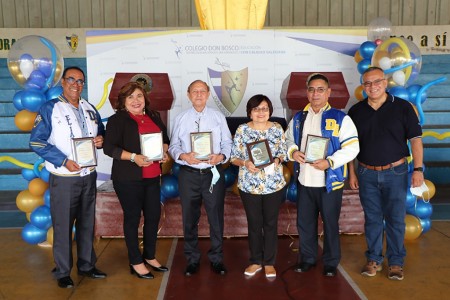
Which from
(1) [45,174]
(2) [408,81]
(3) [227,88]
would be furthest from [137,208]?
(2) [408,81]

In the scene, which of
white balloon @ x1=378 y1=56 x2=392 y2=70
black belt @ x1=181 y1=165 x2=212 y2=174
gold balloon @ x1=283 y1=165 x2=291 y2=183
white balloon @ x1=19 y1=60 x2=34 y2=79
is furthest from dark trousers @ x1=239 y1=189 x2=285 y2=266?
white balloon @ x1=19 y1=60 x2=34 y2=79

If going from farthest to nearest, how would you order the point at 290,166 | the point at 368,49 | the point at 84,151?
the point at 368,49 < the point at 290,166 < the point at 84,151

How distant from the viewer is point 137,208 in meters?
3.25

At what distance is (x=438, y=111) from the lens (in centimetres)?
892

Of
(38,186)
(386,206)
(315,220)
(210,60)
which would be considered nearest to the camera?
(386,206)

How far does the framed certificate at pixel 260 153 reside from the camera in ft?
10.3

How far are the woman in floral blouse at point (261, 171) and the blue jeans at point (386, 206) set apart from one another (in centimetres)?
65

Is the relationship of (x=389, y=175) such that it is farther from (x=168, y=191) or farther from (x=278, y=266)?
(x=168, y=191)

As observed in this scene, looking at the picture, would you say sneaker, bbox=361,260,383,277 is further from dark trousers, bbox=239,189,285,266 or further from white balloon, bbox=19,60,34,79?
→ white balloon, bbox=19,60,34,79

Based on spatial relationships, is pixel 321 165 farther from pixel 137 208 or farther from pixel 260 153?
pixel 137 208

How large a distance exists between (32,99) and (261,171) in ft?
6.86

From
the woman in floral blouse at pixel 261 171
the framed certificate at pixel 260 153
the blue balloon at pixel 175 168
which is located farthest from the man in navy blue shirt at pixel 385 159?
the blue balloon at pixel 175 168

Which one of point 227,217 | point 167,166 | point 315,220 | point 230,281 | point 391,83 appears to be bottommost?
point 230,281

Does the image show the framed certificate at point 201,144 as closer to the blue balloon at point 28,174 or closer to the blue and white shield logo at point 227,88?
the blue balloon at point 28,174
